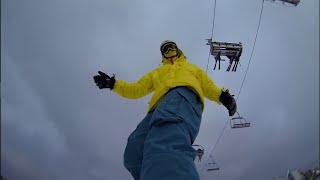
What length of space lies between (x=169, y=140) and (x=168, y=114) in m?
0.37

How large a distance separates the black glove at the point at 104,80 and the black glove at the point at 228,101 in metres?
1.19

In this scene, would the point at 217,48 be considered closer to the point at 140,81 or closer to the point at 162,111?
the point at 140,81

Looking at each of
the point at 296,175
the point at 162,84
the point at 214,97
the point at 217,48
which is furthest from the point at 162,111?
the point at 296,175

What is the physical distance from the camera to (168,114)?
3.37 m

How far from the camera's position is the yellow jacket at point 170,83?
4.01m

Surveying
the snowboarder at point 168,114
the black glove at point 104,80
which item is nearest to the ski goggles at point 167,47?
the snowboarder at point 168,114

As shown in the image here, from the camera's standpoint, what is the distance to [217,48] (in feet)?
33.8

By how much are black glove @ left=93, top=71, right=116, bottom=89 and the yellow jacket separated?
0.06 meters

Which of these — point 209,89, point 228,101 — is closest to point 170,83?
point 209,89

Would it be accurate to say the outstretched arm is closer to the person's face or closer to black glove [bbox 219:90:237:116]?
black glove [bbox 219:90:237:116]

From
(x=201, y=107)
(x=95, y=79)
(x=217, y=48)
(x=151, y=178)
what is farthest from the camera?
(x=217, y=48)

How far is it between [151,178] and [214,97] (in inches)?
77.3

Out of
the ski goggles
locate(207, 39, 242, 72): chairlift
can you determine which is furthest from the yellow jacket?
locate(207, 39, 242, 72): chairlift

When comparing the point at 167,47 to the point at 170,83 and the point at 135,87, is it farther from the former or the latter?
the point at 170,83
